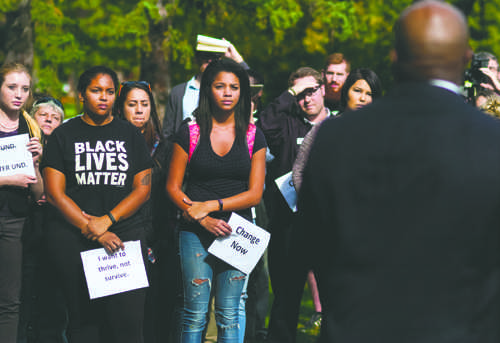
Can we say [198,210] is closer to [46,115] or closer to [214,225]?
[214,225]

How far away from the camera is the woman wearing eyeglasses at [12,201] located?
4.79 meters

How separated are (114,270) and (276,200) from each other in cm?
167

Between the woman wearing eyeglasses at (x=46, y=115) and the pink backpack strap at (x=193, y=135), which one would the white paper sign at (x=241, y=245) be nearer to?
the pink backpack strap at (x=193, y=135)

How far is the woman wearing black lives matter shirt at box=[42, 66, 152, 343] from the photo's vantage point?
4.51 m

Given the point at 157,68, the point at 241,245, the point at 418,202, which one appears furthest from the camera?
the point at 157,68

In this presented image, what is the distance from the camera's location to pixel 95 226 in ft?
14.7

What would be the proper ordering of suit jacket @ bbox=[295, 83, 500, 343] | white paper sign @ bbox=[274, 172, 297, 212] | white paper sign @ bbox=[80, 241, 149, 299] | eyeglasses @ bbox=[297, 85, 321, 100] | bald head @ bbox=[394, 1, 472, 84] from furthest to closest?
eyeglasses @ bbox=[297, 85, 321, 100] < white paper sign @ bbox=[274, 172, 297, 212] < white paper sign @ bbox=[80, 241, 149, 299] < bald head @ bbox=[394, 1, 472, 84] < suit jacket @ bbox=[295, 83, 500, 343]

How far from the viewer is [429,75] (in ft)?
7.00

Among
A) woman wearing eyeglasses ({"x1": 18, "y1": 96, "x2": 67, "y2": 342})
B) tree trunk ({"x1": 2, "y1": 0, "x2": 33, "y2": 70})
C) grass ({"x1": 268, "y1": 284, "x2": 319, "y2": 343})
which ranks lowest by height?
grass ({"x1": 268, "y1": 284, "x2": 319, "y2": 343})

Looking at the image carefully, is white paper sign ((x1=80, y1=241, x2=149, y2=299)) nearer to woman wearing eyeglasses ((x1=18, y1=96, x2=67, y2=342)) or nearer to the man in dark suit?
woman wearing eyeglasses ((x1=18, y1=96, x2=67, y2=342))

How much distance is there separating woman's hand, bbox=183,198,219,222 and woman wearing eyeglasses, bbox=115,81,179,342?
55cm

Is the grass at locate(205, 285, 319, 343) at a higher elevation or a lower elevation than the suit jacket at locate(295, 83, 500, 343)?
lower

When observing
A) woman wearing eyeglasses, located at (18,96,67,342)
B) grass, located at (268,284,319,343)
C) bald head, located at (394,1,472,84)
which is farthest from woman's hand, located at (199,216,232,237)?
bald head, located at (394,1,472,84)

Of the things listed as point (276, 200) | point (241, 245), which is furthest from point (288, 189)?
point (241, 245)
